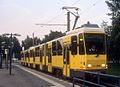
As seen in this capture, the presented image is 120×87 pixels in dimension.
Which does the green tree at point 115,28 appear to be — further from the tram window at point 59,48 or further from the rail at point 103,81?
the rail at point 103,81

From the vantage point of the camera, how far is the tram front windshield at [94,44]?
26.3 m

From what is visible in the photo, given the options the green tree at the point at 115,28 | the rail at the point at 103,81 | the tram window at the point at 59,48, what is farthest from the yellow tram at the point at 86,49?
the green tree at the point at 115,28

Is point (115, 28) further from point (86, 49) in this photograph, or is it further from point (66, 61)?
point (86, 49)

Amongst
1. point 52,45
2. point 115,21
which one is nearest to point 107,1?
point 115,21

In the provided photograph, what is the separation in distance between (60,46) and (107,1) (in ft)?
154

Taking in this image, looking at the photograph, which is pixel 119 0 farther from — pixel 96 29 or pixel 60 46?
pixel 96 29

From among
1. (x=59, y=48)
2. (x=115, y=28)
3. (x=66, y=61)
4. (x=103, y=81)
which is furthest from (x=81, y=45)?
(x=115, y=28)

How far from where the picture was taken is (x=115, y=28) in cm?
7112

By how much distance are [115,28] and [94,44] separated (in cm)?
4533

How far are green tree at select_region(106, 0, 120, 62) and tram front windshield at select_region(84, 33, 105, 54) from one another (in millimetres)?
43536

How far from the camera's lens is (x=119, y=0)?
251ft

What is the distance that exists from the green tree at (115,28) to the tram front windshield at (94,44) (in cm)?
4354

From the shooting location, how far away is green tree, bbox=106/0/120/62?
7069 cm

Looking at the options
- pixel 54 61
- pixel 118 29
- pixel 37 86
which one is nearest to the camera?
pixel 37 86
